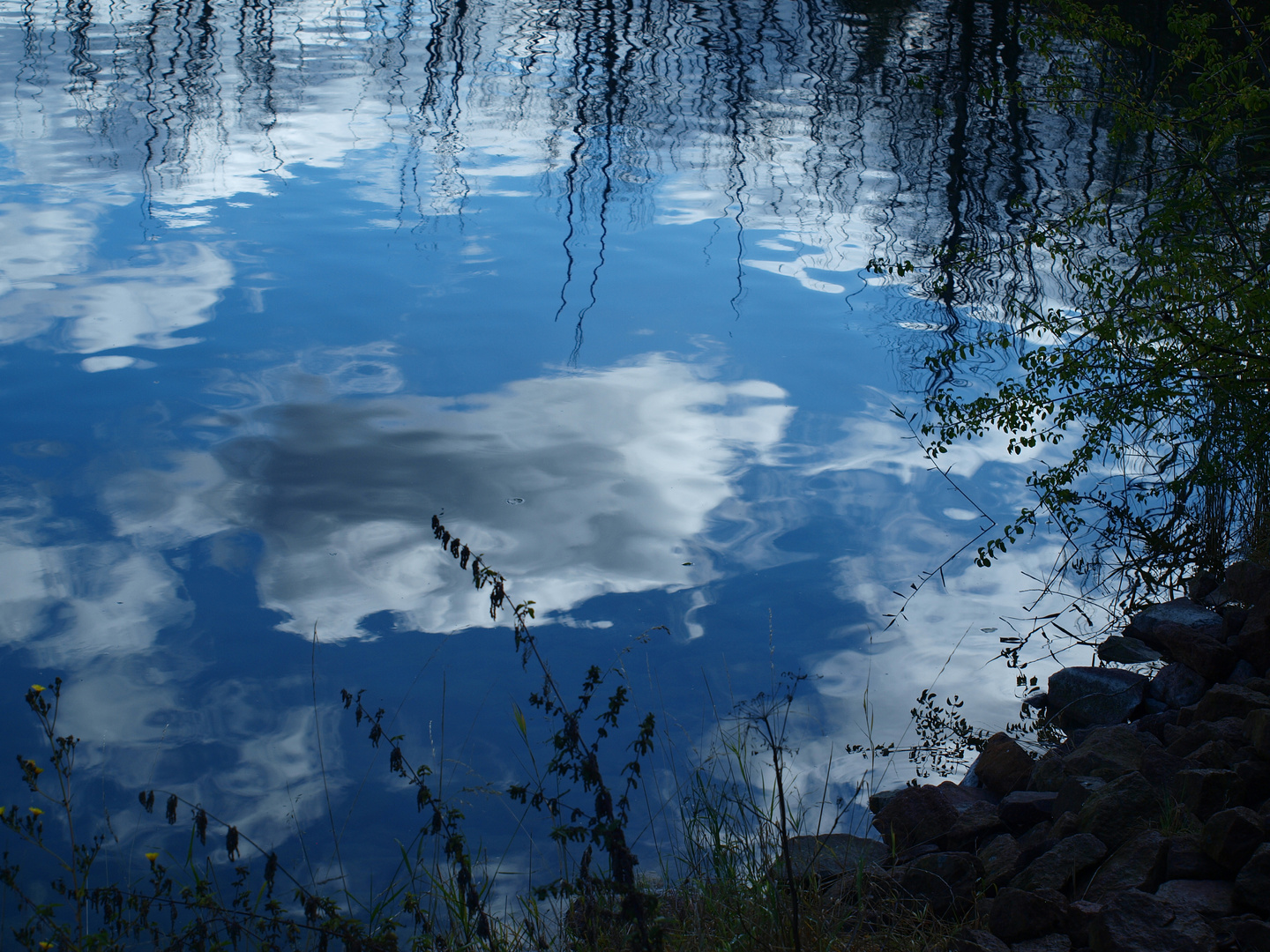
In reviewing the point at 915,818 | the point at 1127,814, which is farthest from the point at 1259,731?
the point at 915,818

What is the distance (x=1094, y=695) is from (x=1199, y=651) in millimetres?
453

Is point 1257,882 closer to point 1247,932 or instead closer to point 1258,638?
point 1247,932

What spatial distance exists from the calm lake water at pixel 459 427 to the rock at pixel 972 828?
0.56 meters

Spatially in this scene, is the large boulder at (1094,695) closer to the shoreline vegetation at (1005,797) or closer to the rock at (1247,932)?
the shoreline vegetation at (1005,797)

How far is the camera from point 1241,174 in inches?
216

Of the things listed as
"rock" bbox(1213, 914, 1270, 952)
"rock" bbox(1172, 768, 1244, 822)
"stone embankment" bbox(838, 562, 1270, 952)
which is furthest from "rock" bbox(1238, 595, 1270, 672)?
"rock" bbox(1213, 914, 1270, 952)

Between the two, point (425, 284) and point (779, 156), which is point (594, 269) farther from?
point (779, 156)

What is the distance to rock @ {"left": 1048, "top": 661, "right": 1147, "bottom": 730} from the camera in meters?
4.29

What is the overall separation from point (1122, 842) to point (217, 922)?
2593mm

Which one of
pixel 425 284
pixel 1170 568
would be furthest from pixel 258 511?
pixel 1170 568

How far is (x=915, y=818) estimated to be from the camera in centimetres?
354

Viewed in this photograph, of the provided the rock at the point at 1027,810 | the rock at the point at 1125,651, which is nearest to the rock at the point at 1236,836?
the rock at the point at 1027,810

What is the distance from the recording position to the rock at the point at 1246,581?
15.1ft

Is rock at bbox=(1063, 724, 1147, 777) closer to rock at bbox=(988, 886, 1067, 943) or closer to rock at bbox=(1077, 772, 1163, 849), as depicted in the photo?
rock at bbox=(1077, 772, 1163, 849)
